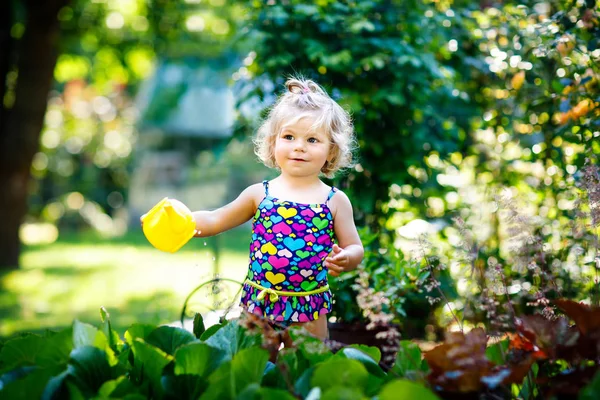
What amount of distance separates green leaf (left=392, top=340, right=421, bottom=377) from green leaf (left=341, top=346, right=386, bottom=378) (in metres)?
0.04

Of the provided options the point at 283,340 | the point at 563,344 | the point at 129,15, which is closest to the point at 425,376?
the point at 563,344

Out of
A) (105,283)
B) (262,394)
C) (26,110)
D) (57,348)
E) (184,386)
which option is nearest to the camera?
(262,394)

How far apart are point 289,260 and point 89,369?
2.76ft

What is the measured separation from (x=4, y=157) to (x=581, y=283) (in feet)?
24.4

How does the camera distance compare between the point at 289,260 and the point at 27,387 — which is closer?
the point at 27,387

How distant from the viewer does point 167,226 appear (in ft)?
7.39

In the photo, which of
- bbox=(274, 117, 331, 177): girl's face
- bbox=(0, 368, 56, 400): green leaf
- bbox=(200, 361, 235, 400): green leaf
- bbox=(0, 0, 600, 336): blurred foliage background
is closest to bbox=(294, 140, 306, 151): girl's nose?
bbox=(274, 117, 331, 177): girl's face

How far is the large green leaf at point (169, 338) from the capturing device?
1.86m

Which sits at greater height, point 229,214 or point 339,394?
point 229,214

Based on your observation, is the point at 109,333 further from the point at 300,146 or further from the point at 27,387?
the point at 300,146

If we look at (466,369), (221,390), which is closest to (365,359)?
(466,369)

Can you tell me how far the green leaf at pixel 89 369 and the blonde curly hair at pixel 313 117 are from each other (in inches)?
42.4

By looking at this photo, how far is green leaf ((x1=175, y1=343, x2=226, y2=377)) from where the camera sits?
1695 millimetres

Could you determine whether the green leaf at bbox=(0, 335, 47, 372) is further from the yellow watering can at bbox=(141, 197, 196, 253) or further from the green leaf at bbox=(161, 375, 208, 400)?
the yellow watering can at bbox=(141, 197, 196, 253)
